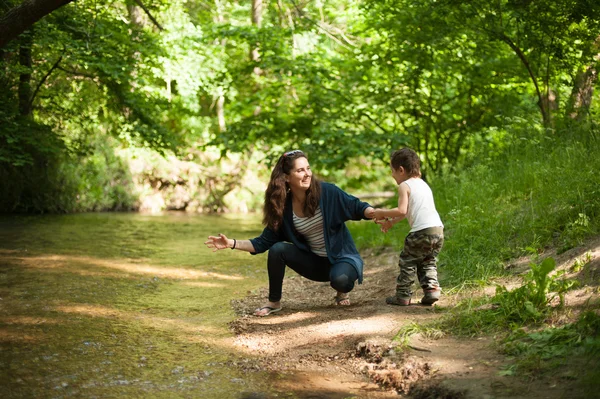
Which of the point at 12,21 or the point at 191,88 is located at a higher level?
the point at 191,88

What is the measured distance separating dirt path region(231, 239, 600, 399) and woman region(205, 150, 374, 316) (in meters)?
0.30

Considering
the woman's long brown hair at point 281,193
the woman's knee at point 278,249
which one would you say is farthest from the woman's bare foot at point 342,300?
the woman's long brown hair at point 281,193

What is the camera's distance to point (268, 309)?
5383 millimetres

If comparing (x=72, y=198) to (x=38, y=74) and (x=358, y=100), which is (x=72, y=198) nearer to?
(x=38, y=74)

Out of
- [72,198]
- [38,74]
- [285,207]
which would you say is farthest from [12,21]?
[72,198]

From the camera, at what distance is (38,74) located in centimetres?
1359

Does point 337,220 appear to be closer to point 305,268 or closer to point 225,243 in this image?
point 305,268

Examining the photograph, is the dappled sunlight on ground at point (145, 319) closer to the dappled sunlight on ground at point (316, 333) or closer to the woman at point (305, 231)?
the dappled sunlight on ground at point (316, 333)

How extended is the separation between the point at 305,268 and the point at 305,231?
342mm

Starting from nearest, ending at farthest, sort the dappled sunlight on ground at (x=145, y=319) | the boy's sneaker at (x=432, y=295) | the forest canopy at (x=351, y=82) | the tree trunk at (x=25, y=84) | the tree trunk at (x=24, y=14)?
the boy's sneaker at (x=432, y=295)
the dappled sunlight on ground at (x=145, y=319)
the tree trunk at (x=24, y=14)
the forest canopy at (x=351, y=82)
the tree trunk at (x=25, y=84)

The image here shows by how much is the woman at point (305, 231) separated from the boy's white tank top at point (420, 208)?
1.24ft

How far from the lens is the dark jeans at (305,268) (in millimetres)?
5188

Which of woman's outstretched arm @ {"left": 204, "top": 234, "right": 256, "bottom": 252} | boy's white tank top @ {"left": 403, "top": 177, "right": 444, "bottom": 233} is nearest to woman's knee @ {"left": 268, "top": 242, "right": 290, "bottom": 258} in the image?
woman's outstretched arm @ {"left": 204, "top": 234, "right": 256, "bottom": 252}

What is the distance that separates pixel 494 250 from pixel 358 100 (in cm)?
734
